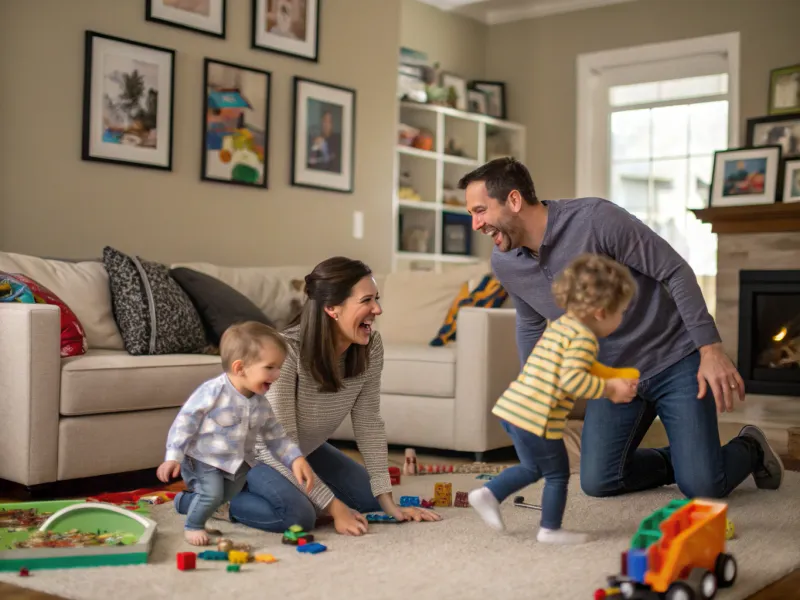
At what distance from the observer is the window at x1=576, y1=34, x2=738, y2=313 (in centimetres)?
682

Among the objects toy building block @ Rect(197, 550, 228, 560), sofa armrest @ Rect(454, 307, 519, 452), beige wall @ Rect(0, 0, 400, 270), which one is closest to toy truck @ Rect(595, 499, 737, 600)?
toy building block @ Rect(197, 550, 228, 560)

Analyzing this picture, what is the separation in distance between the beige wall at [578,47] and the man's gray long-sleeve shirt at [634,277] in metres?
4.24

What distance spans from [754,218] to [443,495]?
386 centimetres

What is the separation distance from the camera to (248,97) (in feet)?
16.8

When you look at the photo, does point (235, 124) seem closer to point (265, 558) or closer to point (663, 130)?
point (265, 558)

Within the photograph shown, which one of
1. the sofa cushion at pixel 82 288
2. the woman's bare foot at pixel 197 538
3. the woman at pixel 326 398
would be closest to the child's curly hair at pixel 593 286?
the woman at pixel 326 398

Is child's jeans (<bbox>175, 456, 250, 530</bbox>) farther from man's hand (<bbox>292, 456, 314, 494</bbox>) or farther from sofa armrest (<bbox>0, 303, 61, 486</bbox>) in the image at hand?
sofa armrest (<bbox>0, 303, 61, 486</bbox>)

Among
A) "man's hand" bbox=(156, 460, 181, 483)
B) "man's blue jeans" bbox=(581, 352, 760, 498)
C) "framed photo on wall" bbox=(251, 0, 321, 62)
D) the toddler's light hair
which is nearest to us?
"man's hand" bbox=(156, 460, 181, 483)

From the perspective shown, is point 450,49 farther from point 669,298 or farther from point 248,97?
point 669,298

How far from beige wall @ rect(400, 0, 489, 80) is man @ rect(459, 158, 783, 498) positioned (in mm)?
4580

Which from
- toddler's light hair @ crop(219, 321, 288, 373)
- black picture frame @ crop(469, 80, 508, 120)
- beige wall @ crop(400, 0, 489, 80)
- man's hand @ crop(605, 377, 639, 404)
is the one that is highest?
beige wall @ crop(400, 0, 489, 80)

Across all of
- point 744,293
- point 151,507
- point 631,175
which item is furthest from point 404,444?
point 631,175

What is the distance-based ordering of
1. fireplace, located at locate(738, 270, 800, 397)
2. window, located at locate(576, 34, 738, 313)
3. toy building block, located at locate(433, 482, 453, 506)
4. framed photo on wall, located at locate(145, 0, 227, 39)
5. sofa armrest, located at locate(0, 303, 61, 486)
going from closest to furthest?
1. toy building block, located at locate(433, 482, 453, 506)
2. sofa armrest, located at locate(0, 303, 61, 486)
3. framed photo on wall, located at locate(145, 0, 227, 39)
4. fireplace, located at locate(738, 270, 800, 397)
5. window, located at locate(576, 34, 738, 313)

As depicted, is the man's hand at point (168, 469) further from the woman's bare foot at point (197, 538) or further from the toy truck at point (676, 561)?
the toy truck at point (676, 561)
